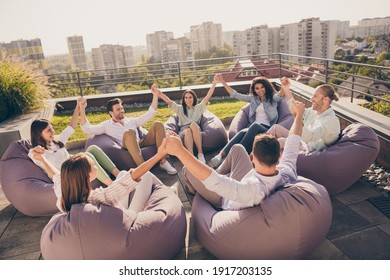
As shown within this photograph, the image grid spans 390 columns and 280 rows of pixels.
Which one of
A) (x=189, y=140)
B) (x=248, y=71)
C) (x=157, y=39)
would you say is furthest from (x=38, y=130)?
(x=157, y=39)

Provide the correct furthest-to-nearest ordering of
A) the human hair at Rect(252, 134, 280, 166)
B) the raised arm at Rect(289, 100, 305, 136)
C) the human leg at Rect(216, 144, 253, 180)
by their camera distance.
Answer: the human leg at Rect(216, 144, 253, 180) → the raised arm at Rect(289, 100, 305, 136) → the human hair at Rect(252, 134, 280, 166)

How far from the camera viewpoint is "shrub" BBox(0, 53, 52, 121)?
5.25 meters

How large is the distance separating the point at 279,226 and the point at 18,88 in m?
5.10

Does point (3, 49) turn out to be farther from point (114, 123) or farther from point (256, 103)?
point (256, 103)

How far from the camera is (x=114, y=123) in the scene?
4164 millimetres

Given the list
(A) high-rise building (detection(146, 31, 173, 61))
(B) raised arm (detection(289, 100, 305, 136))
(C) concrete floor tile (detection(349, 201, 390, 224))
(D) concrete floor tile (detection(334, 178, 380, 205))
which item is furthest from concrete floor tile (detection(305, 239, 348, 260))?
(A) high-rise building (detection(146, 31, 173, 61))

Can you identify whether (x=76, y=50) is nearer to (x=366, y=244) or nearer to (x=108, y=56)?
(x=108, y=56)

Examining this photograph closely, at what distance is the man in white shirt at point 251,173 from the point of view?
1.76 m

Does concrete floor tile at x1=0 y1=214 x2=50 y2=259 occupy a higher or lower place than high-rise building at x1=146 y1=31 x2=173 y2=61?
lower

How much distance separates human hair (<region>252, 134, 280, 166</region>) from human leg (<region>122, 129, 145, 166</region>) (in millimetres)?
2101

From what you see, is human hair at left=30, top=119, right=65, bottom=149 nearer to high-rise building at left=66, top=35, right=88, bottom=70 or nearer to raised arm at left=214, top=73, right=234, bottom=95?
raised arm at left=214, top=73, right=234, bottom=95

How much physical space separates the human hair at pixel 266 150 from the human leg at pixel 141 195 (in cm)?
112
